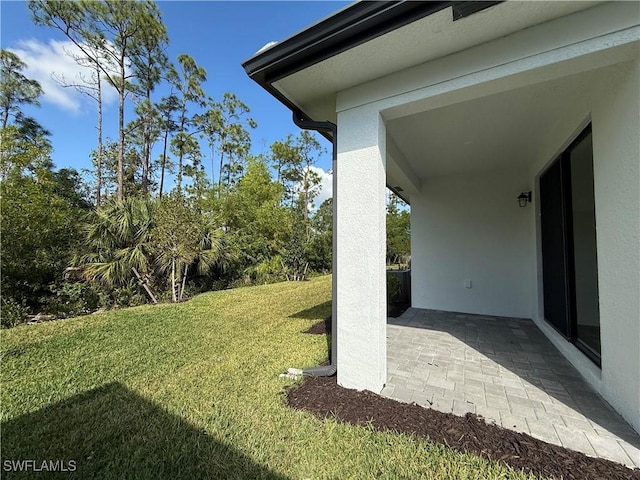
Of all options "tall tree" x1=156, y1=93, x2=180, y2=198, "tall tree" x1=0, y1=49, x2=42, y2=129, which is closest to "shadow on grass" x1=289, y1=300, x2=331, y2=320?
"tall tree" x1=156, y1=93, x2=180, y2=198

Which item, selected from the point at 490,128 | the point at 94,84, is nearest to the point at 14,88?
the point at 94,84

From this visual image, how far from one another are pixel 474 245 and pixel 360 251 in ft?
16.7

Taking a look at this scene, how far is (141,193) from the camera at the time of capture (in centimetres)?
1573

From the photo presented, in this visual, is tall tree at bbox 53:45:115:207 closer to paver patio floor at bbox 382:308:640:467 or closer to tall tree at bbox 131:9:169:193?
tall tree at bbox 131:9:169:193

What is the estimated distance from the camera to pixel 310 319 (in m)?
6.53

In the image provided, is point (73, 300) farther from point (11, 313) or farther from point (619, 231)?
point (619, 231)

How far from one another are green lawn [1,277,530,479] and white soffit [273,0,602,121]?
338 centimetres

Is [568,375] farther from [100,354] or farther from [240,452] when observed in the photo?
[100,354]

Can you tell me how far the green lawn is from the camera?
6.81ft

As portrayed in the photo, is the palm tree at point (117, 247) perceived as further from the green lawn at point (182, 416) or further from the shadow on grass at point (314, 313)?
the shadow on grass at point (314, 313)

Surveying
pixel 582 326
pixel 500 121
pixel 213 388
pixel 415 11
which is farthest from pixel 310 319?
pixel 415 11

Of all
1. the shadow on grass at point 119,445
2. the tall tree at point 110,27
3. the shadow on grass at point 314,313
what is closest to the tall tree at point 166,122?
the tall tree at point 110,27

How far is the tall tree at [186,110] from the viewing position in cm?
1944

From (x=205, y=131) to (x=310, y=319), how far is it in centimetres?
2023
